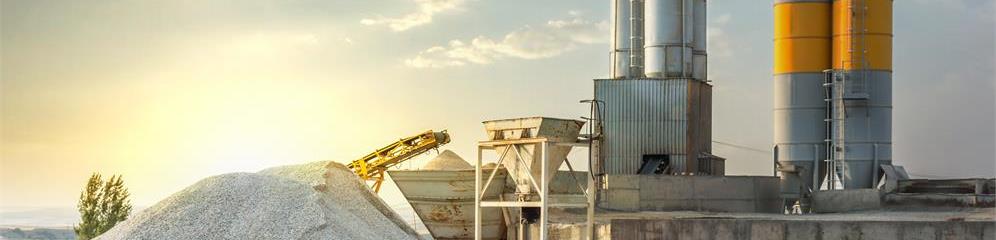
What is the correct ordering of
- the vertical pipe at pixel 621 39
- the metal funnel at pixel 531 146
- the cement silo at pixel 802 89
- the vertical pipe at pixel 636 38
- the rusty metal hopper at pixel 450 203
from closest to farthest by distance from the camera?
1. the metal funnel at pixel 531 146
2. the rusty metal hopper at pixel 450 203
3. the vertical pipe at pixel 636 38
4. the vertical pipe at pixel 621 39
5. the cement silo at pixel 802 89

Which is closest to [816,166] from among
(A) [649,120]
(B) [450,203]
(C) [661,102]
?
(C) [661,102]

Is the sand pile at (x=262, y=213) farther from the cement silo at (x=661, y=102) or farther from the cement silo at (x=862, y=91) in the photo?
the cement silo at (x=862, y=91)

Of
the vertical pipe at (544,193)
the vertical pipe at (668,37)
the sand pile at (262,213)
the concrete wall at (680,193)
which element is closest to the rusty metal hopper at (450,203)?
the sand pile at (262,213)

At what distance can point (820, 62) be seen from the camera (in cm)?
4644

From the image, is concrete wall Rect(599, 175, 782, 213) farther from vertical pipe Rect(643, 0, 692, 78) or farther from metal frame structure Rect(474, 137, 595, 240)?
metal frame structure Rect(474, 137, 595, 240)

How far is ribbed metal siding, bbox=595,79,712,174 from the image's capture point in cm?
4425

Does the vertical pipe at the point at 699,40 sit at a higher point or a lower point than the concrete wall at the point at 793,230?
higher

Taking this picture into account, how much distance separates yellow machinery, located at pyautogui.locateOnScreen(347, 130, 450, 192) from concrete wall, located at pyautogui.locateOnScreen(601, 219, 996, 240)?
14.7m

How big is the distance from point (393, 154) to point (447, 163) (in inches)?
255

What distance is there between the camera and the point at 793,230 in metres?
32.4

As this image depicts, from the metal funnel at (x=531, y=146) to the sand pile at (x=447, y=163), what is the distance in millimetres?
6903

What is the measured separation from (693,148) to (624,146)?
232cm

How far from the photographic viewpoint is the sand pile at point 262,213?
33.2 meters

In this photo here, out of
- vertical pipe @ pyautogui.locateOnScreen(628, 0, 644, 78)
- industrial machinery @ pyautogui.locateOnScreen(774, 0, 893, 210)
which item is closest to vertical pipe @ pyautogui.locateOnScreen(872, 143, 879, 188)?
industrial machinery @ pyautogui.locateOnScreen(774, 0, 893, 210)
